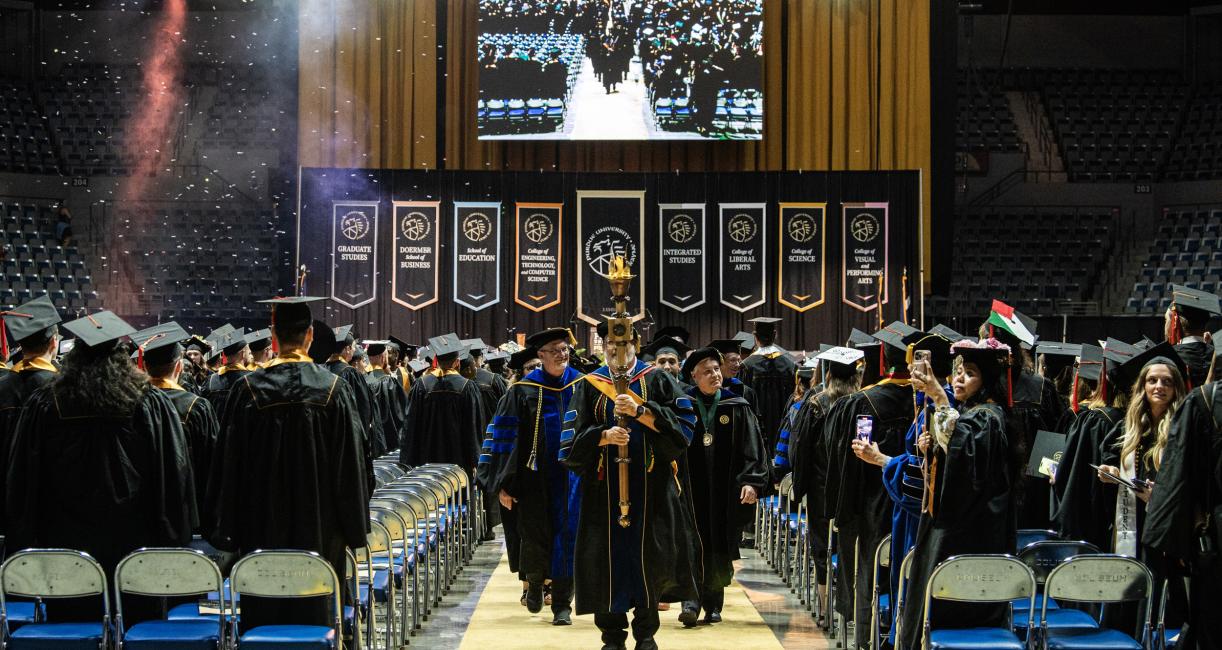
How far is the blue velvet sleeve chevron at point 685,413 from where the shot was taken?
6281 millimetres

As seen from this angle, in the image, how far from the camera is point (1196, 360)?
5.80 meters

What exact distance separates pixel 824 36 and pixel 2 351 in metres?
17.3

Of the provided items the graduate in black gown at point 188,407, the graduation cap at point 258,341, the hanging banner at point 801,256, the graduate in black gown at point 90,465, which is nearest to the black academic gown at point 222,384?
the graduation cap at point 258,341

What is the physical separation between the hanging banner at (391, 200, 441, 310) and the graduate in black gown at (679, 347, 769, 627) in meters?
13.6

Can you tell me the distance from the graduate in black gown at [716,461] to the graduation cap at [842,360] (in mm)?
566

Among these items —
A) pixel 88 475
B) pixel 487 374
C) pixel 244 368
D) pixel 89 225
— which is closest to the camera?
pixel 88 475

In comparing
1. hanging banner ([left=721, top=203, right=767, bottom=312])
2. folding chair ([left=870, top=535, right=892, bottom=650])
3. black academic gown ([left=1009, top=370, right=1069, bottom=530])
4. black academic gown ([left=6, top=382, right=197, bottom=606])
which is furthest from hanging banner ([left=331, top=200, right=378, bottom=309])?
folding chair ([left=870, top=535, right=892, bottom=650])

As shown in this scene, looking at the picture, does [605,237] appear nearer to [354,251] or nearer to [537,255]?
[537,255]

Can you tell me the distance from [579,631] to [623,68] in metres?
14.9

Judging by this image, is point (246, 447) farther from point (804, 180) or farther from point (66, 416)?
point (804, 180)

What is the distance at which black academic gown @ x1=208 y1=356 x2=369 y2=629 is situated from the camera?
17.9 ft

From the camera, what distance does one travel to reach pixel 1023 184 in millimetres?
24906

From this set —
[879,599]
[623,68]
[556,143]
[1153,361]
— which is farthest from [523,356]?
[556,143]

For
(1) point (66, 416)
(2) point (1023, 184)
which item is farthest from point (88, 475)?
(2) point (1023, 184)
